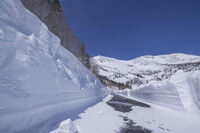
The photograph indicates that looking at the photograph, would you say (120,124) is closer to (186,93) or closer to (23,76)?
(23,76)

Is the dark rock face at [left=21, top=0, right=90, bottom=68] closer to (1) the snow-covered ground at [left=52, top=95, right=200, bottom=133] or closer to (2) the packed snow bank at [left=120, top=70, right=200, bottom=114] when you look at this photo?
(1) the snow-covered ground at [left=52, top=95, right=200, bottom=133]

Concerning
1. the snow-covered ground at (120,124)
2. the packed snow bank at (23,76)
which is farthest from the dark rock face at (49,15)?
the snow-covered ground at (120,124)

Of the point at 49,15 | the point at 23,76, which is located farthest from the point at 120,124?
the point at 49,15

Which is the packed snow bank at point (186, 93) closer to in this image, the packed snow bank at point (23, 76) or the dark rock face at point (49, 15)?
the packed snow bank at point (23, 76)

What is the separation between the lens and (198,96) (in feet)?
11.6

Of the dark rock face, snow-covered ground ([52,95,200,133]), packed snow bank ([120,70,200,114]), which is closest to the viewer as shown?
snow-covered ground ([52,95,200,133])

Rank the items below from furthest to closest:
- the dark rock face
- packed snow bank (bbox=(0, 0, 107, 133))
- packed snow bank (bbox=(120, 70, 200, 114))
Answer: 1. the dark rock face
2. packed snow bank (bbox=(120, 70, 200, 114))
3. packed snow bank (bbox=(0, 0, 107, 133))

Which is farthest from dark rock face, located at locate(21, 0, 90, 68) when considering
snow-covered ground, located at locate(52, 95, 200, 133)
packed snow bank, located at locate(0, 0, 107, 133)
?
snow-covered ground, located at locate(52, 95, 200, 133)

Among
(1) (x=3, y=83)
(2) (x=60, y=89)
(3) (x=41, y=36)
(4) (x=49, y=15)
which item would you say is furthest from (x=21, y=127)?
(4) (x=49, y=15)

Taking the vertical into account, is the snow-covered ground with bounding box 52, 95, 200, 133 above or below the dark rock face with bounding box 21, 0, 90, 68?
below

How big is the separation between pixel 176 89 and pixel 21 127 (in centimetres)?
619

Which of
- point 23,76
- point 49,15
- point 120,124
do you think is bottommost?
point 120,124

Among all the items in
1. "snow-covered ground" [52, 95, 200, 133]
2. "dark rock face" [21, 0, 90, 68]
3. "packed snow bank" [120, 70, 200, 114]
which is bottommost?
"snow-covered ground" [52, 95, 200, 133]

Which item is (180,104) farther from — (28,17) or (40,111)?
(28,17)
